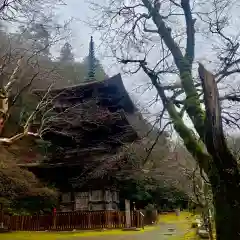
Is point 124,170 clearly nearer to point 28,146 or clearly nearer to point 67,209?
point 67,209

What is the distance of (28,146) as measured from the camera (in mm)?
22906

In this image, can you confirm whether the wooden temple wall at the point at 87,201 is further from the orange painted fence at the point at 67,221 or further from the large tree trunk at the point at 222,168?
the large tree trunk at the point at 222,168

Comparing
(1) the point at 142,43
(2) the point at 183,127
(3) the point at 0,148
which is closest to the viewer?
(2) the point at 183,127

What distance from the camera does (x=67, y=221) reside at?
65.1 ft

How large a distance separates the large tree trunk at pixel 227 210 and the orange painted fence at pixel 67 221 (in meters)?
15.7

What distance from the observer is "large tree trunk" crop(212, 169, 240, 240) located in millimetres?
4516

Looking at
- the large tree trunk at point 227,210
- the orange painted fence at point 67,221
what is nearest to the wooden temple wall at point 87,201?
the orange painted fence at point 67,221

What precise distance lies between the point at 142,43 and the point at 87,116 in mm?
13086

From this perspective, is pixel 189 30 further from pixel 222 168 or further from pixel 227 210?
pixel 227 210

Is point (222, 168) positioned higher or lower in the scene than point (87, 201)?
lower

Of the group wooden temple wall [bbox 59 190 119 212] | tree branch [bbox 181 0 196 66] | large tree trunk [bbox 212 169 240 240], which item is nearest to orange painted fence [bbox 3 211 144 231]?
wooden temple wall [bbox 59 190 119 212]

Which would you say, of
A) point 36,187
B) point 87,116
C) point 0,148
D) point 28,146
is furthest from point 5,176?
point 28,146

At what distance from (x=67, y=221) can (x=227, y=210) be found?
1656 cm

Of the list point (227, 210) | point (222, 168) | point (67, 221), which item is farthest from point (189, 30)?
point (67, 221)
